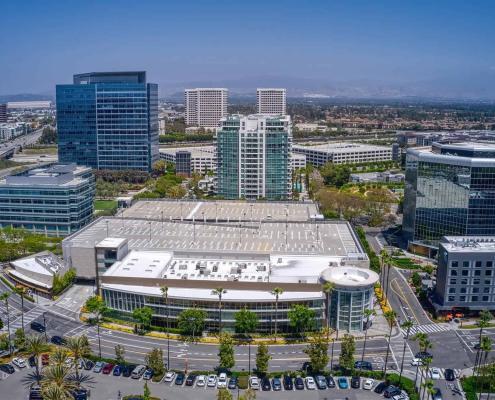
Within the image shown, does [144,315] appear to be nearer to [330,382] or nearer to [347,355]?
[330,382]

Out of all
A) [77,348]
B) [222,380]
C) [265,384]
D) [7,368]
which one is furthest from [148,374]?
[7,368]

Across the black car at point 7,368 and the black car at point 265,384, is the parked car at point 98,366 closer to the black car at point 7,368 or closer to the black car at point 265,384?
the black car at point 7,368

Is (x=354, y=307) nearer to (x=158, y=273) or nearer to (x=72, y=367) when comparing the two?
(x=158, y=273)

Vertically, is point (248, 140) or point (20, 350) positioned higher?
point (248, 140)

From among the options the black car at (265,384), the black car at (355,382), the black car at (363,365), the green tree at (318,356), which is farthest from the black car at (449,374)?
the black car at (265,384)

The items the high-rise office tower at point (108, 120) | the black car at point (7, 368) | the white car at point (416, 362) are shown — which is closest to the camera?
the black car at point (7, 368)

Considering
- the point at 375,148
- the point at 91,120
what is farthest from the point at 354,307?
the point at 375,148
